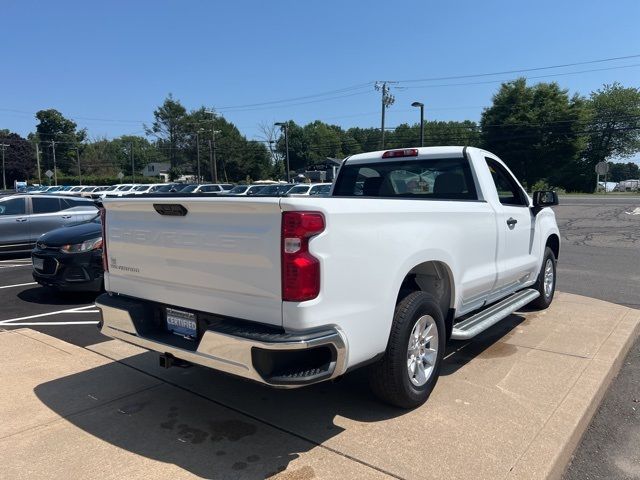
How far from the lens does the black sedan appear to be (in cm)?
727

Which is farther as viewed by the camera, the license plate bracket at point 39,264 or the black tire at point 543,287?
the license plate bracket at point 39,264

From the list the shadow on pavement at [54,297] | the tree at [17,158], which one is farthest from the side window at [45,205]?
the tree at [17,158]

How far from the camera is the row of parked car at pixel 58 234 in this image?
23.9 feet

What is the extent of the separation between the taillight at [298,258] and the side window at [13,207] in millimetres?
11745

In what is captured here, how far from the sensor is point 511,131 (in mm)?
60125

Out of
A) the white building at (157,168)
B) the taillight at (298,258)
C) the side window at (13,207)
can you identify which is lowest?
the side window at (13,207)

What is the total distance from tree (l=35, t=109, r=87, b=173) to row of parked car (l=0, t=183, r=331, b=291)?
363ft

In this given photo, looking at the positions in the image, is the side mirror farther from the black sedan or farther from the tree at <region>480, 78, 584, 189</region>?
the tree at <region>480, 78, 584, 189</region>

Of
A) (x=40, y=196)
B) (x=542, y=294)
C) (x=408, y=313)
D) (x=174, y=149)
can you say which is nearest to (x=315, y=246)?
(x=408, y=313)

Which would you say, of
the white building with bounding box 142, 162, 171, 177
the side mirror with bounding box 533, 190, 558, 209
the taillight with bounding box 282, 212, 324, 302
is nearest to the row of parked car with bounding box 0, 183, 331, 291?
the taillight with bounding box 282, 212, 324, 302

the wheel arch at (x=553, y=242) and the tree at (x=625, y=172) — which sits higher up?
the tree at (x=625, y=172)

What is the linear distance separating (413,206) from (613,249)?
11.4m

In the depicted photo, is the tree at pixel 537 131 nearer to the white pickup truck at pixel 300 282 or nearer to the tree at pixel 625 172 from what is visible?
the white pickup truck at pixel 300 282

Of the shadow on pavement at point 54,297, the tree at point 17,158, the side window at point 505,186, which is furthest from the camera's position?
the tree at point 17,158
